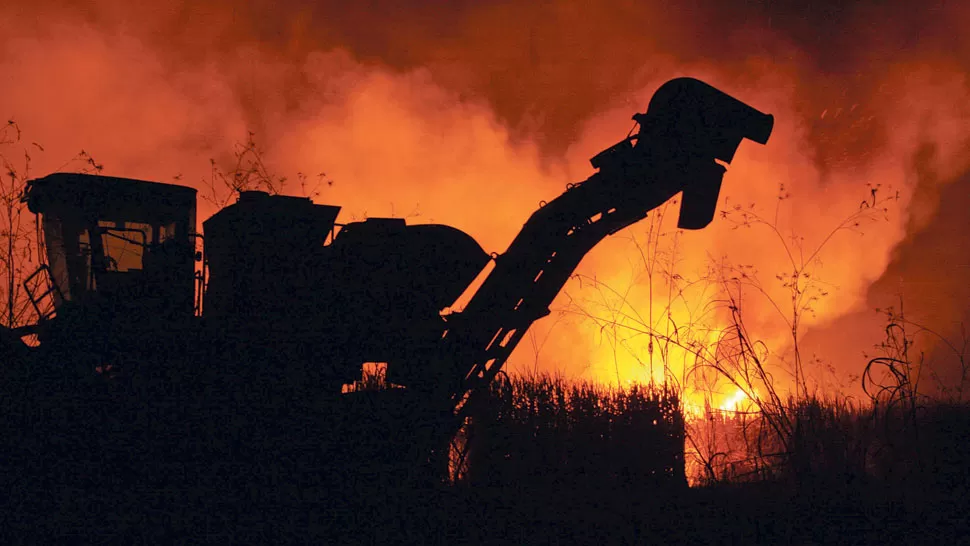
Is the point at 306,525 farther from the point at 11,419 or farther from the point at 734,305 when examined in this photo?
the point at 734,305

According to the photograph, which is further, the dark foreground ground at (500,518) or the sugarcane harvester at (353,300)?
the sugarcane harvester at (353,300)

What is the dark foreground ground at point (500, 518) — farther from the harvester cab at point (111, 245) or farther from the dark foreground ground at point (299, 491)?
the harvester cab at point (111, 245)

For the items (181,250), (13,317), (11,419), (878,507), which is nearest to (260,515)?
(11,419)

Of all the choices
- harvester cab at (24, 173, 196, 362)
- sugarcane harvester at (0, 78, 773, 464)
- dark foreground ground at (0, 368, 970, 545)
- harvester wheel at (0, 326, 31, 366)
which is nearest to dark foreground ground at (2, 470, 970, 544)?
dark foreground ground at (0, 368, 970, 545)

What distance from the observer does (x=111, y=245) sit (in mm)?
6082

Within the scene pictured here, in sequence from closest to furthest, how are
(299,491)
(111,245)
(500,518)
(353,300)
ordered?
(500,518) < (299,491) < (353,300) < (111,245)

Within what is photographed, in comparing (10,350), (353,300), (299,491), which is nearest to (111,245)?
(10,350)

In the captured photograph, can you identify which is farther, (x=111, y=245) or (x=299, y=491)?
(x=111, y=245)

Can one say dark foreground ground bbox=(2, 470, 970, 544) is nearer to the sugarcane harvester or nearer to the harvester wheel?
the sugarcane harvester

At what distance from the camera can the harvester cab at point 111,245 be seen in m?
5.84

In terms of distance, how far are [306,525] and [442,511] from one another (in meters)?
0.94

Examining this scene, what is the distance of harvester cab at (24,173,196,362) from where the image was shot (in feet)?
19.2

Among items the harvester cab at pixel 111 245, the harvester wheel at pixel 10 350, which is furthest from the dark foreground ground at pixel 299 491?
the harvester cab at pixel 111 245

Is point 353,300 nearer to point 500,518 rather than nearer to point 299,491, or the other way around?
point 299,491
